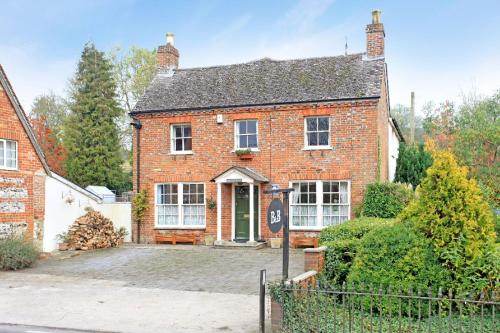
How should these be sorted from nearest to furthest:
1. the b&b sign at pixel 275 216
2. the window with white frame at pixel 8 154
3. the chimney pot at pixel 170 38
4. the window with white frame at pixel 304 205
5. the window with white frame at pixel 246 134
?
the b&b sign at pixel 275 216 → the window with white frame at pixel 8 154 → the window with white frame at pixel 304 205 → the window with white frame at pixel 246 134 → the chimney pot at pixel 170 38

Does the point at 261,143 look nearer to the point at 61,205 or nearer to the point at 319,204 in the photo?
the point at 319,204

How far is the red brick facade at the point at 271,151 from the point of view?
2023 cm

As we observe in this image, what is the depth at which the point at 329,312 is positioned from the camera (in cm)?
926

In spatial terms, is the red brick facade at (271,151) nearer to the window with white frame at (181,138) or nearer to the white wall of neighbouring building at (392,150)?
the window with white frame at (181,138)

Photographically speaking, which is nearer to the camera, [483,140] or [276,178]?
[276,178]

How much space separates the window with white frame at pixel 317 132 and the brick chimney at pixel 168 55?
8.29 m

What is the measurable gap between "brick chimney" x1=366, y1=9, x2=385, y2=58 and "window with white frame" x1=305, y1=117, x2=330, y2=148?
3.79 m

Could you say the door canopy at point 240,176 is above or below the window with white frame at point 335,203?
above

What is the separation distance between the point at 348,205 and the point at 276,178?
10.2 feet

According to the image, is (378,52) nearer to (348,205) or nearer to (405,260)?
(348,205)

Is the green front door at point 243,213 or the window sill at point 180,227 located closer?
the green front door at point 243,213

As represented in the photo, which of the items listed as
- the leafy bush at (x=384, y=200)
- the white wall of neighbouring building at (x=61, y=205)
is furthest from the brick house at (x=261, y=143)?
the white wall of neighbouring building at (x=61, y=205)

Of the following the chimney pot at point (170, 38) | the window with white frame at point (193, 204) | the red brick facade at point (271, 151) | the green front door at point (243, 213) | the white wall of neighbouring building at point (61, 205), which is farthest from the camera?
the chimney pot at point (170, 38)

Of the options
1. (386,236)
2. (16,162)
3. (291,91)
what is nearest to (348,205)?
(291,91)
